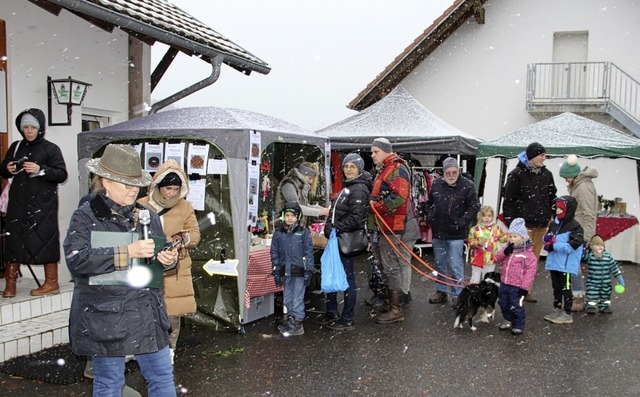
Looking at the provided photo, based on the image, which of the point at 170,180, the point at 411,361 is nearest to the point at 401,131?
the point at 411,361

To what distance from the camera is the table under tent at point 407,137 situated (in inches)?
461

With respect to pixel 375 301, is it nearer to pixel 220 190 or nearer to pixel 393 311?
pixel 393 311

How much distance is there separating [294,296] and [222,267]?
0.78 meters

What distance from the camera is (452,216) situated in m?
7.98

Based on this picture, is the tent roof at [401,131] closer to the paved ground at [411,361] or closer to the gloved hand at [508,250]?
the paved ground at [411,361]

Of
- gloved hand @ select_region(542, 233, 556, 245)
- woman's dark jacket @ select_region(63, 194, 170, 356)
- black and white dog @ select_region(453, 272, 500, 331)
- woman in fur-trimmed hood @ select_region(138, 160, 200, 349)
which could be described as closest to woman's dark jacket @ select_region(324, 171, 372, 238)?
black and white dog @ select_region(453, 272, 500, 331)

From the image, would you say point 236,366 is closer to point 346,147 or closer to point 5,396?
point 5,396

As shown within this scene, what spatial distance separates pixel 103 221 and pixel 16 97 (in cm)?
431

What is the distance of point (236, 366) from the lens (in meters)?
5.68

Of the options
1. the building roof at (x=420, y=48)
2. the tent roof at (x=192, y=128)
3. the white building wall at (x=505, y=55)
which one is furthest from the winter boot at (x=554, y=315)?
the building roof at (x=420, y=48)

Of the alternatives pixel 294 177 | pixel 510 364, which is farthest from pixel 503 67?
pixel 510 364

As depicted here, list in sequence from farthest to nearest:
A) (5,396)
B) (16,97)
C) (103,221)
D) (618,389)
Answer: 1. (16,97)
2. (618,389)
3. (5,396)
4. (103,221)

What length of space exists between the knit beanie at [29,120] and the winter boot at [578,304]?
20.3ft

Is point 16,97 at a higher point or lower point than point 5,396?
higher
